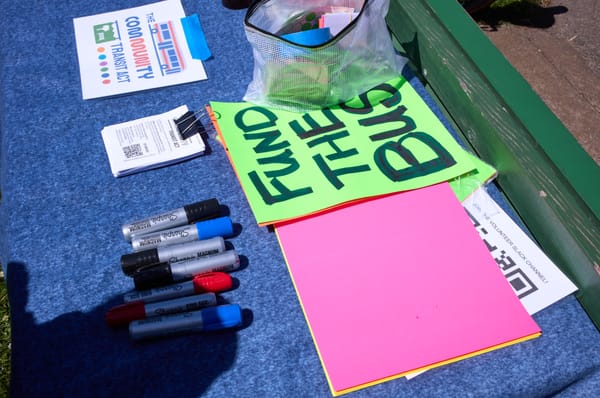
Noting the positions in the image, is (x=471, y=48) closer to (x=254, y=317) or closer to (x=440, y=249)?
(x=440, y=249)

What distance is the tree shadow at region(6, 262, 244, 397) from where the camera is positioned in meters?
0.74

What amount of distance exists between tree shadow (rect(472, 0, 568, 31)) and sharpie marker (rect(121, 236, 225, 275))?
1729 millimetres

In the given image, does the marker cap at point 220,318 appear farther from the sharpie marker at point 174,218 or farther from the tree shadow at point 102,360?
the sharpie marker at point 174,218

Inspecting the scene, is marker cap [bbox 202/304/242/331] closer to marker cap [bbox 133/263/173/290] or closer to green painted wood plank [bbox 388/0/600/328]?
marker cap [bbox 133/263/173/290]

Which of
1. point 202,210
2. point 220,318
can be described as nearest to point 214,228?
point 202,210

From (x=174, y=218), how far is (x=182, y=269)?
10 cm

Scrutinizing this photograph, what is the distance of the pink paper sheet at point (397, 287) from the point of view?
0.76m

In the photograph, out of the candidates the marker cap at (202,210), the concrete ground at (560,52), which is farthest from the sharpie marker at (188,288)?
the concrete ground at (560,52)

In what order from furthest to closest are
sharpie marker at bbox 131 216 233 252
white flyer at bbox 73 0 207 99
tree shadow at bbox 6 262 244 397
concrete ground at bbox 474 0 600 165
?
concrete ground at bbox 474 0 600 165 < white flyer at bbox 73 0 207 99 < sharpie marker at bbox 131 216 233 252 < tree shadow at bbox 6 262 244 397

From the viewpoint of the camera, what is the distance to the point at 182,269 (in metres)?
0.81

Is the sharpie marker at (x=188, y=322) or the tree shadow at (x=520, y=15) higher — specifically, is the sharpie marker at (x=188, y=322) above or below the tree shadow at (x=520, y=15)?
above

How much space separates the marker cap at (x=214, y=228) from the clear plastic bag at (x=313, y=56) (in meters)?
0.26

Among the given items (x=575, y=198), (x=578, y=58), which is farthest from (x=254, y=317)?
(x=578, y=58)

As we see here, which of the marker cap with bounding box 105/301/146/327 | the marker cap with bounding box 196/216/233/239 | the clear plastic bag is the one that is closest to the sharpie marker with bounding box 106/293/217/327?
the marker cap with bounding box 105/301/146/327
